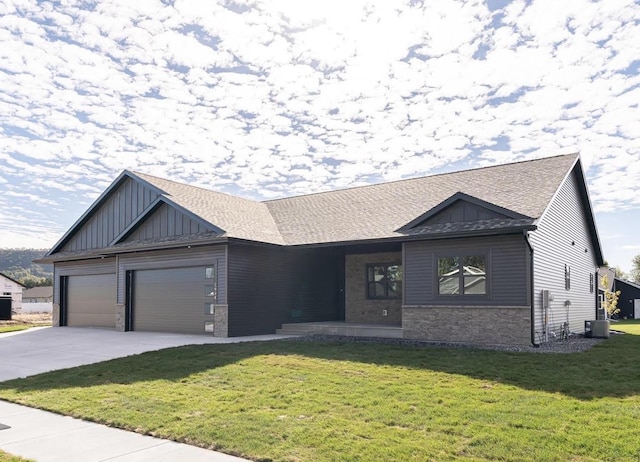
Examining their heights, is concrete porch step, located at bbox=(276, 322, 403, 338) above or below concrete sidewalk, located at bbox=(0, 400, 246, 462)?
below

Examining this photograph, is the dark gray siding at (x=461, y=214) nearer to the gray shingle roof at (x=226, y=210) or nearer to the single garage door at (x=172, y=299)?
the gray shingle roof at (x=226, y=210)

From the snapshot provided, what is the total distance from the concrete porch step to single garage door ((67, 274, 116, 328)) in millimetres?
8513

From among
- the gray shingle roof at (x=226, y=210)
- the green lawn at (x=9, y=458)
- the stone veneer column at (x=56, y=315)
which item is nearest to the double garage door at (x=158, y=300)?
the stone veneer column at (x=56, y=315)

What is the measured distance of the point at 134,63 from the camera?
1500 centimetres

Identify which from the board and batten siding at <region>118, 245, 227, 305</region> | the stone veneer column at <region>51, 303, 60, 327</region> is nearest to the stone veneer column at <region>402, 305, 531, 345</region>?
the board and batten siding at <region>118, 245, 227, 305</region>

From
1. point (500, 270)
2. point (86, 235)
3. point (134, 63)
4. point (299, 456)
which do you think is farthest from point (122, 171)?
point (299, 456)

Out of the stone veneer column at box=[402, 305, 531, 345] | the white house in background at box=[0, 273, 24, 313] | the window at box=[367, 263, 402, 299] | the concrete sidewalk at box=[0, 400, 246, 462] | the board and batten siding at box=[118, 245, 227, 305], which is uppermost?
the board and batten siding at box=[118, 245, 227, 305]

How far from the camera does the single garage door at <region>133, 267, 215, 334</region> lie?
1867cm

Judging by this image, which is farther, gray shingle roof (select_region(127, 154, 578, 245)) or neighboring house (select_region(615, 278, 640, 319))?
neighboring house (select_region(615, 278, 640, 319))

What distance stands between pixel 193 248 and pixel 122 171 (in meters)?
5.96

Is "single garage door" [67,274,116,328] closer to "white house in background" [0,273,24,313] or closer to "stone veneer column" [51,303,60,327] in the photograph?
"stone veneer column" [51,303,60,327]

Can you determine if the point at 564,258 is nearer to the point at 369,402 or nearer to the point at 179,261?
the point at 369,402

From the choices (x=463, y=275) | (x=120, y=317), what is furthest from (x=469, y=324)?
(x=120, y=317)

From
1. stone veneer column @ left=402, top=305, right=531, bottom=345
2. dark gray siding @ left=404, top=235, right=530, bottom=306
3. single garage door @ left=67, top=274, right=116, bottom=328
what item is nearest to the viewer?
stone veneer column @ left=402, top=305, right=531, bottom=345
